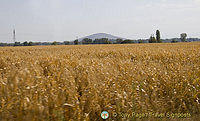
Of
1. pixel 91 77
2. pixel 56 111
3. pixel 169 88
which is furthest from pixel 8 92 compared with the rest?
pixel 169 88

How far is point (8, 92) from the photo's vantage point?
2.44m

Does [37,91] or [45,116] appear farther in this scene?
[37,91]

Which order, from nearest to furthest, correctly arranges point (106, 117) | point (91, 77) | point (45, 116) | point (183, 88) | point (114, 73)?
point (45, 116)
point (106, 117)
point (91, 77)
point (183, 88)
point (114, 73)

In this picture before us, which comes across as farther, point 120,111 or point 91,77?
point 91,77

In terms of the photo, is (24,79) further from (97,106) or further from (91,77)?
(91,77)

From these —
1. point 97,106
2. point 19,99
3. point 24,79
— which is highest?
point 24,79

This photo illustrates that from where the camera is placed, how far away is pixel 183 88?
147 inches

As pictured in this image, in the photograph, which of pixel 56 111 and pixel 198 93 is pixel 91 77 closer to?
pixel 56 111

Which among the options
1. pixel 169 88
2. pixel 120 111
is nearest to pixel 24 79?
pixel 120 111

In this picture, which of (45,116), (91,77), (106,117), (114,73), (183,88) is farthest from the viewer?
(114,73)

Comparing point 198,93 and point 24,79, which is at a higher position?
point 24,79

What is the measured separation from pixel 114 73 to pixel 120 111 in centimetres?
140

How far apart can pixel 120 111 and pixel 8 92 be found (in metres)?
1.65

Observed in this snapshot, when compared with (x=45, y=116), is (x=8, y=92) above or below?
above
